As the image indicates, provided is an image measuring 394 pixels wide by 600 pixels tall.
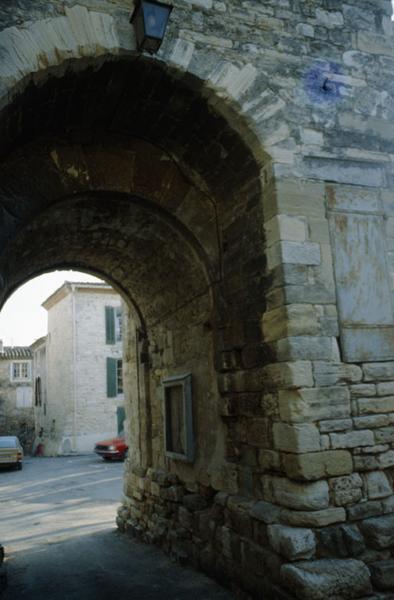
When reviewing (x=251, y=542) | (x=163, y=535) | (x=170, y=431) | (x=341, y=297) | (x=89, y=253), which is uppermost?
(x=89, y=253)

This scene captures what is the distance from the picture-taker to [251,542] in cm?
371

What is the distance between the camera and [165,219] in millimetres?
4926

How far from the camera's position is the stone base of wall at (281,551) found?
10.3 feet

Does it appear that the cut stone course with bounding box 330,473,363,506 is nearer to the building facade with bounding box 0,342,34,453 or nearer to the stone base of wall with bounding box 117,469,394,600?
the stone base of wall with bounding box 117,469,394,600

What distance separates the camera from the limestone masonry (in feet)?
11.0

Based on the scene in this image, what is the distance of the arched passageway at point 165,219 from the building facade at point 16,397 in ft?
72.0

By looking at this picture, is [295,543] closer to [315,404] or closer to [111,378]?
[315,404]

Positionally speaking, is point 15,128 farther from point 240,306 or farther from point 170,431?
point 170,431

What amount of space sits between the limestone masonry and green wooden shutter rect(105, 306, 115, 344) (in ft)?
49.9

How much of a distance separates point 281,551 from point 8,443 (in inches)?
582

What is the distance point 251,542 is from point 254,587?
0.94 ft

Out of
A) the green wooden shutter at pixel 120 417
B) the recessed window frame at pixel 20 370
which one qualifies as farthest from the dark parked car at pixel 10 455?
the recessed window frame at pixel 20 370

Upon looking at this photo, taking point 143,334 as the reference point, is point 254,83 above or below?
above

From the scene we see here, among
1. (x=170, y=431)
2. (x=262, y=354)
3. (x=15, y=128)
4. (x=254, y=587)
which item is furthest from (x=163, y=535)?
(x=15, y=128)
